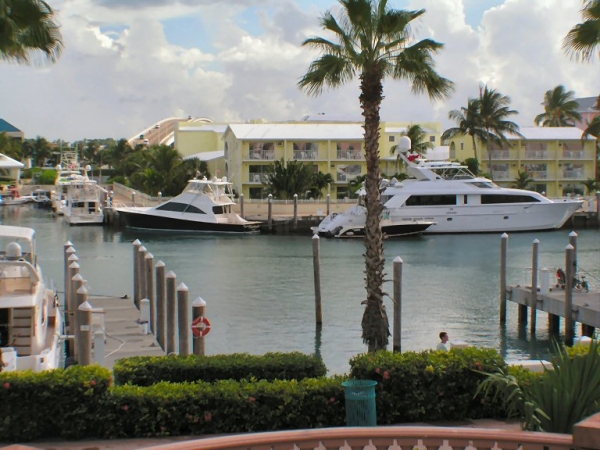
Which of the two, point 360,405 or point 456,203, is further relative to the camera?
point 456,203

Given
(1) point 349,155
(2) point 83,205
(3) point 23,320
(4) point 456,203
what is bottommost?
(3) point 23,320

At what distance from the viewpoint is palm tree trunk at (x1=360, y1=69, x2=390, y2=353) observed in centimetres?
1850

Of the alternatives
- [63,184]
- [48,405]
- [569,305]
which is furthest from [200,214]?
[48,405]

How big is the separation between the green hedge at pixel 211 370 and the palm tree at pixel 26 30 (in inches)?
362

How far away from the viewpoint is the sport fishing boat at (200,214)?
61.1 m

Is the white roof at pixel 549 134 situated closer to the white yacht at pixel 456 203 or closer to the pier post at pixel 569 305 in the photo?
the white yacht at pixel 456 203

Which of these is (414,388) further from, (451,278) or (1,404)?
(451,278)

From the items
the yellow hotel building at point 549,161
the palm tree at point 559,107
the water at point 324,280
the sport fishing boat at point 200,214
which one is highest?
the palm tree at point 559,107

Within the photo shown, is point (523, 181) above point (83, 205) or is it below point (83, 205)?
above

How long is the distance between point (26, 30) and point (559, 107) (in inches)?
3435

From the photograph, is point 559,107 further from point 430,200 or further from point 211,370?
point 211,370

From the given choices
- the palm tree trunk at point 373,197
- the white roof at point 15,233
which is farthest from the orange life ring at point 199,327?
the white roof at point 15,233

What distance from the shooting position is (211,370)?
12.2m

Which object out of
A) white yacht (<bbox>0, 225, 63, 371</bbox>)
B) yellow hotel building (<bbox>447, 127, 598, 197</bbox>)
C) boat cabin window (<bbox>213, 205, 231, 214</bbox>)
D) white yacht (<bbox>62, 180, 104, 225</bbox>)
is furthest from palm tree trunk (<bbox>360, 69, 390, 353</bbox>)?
yellow hotel building (<bbox>447, 127, 598, 197</bbox>)
